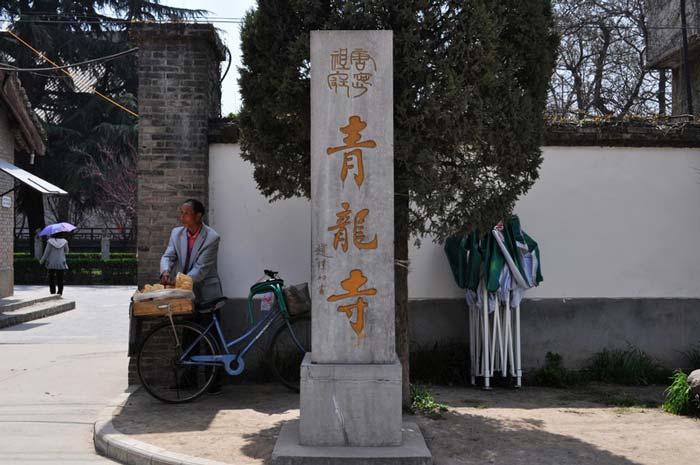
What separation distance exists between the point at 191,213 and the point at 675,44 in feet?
45.0

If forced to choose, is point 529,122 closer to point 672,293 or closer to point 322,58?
point 322,58

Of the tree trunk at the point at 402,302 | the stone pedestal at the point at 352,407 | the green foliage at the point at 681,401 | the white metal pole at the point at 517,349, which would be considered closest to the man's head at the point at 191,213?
the tree trunk at the point at 402,302

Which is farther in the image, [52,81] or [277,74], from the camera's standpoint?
[52,81]

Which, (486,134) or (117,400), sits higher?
(486,134)

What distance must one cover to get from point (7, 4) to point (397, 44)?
28.4 meters

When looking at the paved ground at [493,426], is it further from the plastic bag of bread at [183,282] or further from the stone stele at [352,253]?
the plastic bag of bread at [183,282]

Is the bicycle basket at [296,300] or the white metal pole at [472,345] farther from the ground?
the bicycle basket at [296,300]

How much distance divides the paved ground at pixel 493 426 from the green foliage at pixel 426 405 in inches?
3.4

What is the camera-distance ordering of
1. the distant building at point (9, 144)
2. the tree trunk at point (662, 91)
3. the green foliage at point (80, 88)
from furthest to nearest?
1. the green foliage at point (80, 88)
2. the tree trunk at point (662, 91)
3. the distant building at point (9, 144)

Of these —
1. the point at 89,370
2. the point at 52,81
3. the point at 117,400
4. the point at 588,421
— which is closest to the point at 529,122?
the point at 588,421

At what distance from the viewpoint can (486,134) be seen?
19.1 feet

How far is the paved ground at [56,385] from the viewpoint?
573 cm

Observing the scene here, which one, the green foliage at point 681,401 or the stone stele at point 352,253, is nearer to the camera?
the stone stele at point 352,253

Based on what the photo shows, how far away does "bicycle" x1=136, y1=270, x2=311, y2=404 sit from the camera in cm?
692
